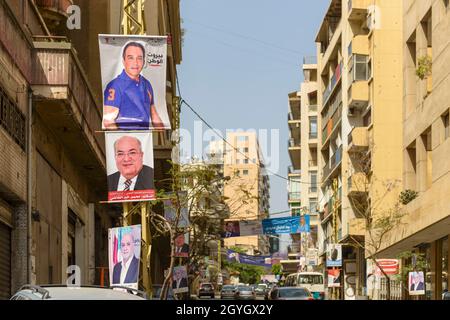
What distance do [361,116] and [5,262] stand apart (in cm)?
4475

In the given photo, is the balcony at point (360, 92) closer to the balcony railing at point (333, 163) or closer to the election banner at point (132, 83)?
the balcony railing at point (333, 163)

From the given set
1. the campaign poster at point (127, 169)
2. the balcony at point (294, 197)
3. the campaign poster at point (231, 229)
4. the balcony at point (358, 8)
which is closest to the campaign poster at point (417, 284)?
the campaign poster at point (127, 169)

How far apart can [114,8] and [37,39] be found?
46.1 ft

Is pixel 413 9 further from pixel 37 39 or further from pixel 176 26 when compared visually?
pixel 176 26

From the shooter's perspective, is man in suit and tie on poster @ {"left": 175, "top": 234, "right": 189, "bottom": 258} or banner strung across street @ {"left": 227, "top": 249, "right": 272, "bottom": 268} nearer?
man in suit and tie on poster @ {"left": 175, "top": 234, "right": 189, "bottom": 258}

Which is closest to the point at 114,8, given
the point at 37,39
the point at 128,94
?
the point at 37,39

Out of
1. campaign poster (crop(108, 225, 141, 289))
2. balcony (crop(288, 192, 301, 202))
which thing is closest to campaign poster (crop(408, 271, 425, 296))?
campaign poster (crop(108, 225, 141, 289))

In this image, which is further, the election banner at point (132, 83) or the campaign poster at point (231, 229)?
the campaign poster at point (231, 229)

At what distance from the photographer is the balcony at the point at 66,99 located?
2161cm

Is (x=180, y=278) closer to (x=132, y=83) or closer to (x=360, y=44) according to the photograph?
(x=132, y=83)

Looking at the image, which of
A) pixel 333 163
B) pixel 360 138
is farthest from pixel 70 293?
pixel 333 163

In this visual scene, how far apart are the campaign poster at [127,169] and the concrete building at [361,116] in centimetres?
3690

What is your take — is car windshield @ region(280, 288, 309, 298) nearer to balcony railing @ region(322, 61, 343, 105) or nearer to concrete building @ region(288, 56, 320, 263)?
balcony railing @ region(322, 61, 343, 105)

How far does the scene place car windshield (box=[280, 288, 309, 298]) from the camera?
41.4m
